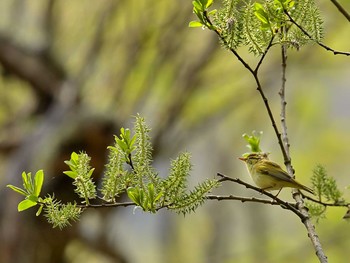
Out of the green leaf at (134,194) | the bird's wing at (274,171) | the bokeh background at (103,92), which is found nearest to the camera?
the green leaf at (134,194)

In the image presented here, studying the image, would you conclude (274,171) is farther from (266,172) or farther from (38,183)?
(38,183)

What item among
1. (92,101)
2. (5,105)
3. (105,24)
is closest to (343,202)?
(105,24)

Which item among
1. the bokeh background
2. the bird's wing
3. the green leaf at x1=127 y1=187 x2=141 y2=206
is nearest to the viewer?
the green leaf at x1=127 y1=187 x2=141 y2=206

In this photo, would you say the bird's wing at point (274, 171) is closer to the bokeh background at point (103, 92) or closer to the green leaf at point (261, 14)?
the green leaf at point (261, 14)

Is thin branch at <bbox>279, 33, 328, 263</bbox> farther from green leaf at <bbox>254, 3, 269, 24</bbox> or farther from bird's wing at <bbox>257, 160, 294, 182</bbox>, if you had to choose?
green leaf at <bbox>254, 3, 269, 24</bbox>

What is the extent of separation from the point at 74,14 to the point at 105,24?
2.85 ft

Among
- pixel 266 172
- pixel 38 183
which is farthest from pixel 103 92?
pixel 38 183

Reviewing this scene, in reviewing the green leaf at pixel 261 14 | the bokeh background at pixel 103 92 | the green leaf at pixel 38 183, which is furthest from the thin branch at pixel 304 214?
the bokeh background at pixel 103 92

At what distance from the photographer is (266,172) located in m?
0.98

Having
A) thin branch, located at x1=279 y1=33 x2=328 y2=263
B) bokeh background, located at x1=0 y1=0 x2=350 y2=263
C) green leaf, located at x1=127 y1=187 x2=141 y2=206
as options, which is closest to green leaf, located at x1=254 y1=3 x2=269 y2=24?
thin branch, located at x1=279 y1=33 x2=328 y2=263

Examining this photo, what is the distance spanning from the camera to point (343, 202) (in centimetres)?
87

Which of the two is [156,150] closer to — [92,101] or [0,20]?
[92,101]

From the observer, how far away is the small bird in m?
0.96

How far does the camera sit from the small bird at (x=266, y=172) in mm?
960
